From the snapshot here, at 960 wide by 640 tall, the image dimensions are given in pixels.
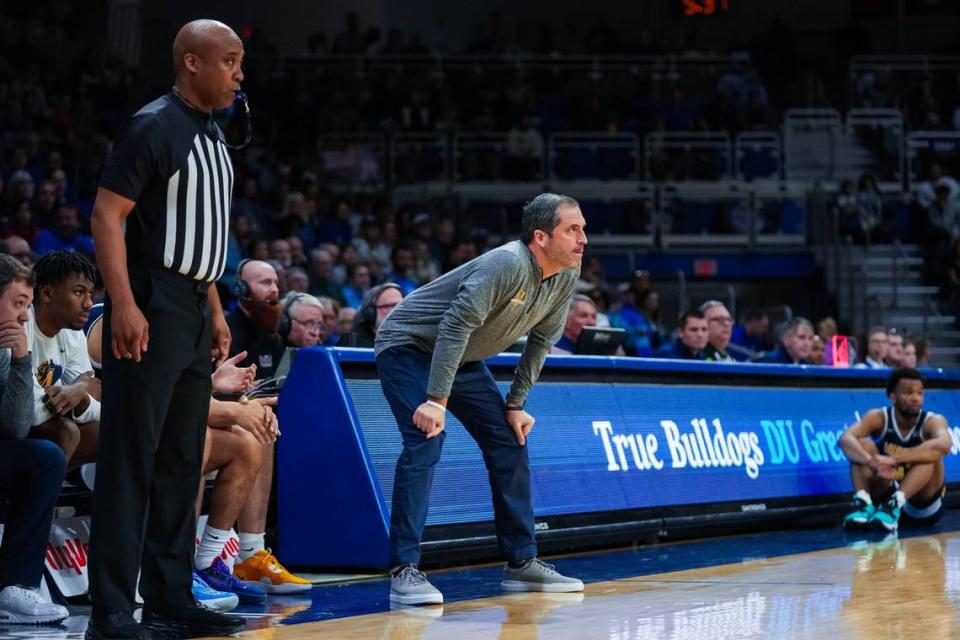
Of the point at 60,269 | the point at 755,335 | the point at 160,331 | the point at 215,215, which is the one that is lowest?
the point at 755,335

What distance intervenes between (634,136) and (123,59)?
743 centimetres

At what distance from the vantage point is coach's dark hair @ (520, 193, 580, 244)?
6957 mm

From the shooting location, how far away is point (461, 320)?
6707 mm

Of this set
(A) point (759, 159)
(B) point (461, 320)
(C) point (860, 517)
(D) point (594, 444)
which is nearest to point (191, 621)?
(B) point (461, 320)

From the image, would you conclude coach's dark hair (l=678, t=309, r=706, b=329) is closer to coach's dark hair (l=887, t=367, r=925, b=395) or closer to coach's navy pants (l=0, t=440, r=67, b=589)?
coach's dark hair (l=887, t=367, r=925, b=395)

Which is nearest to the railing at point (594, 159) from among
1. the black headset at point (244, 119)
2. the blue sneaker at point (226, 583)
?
the blue sneaker at point (226, 583)

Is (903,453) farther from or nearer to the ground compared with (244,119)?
nearer to the ground

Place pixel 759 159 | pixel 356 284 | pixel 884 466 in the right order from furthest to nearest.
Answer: pixel 759 159 → pixel 356 284 → pixel 884 466

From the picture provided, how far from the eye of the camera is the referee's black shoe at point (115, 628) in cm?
532

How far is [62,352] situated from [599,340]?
4722mm

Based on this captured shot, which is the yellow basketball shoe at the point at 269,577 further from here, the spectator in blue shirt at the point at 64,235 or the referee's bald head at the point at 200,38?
the spectator in blue shirt at the point at 64,235

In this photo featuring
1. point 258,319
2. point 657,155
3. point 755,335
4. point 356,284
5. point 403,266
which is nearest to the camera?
point 258,319

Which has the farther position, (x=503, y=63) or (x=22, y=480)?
(x=503, y=63)

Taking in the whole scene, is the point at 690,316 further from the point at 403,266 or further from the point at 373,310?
the point at 403,266
